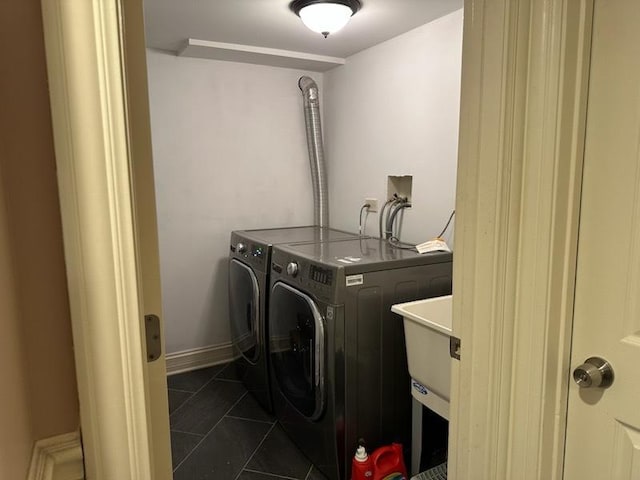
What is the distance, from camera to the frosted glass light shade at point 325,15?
76.8 inches

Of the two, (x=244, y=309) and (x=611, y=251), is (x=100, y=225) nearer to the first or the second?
(x=611, y=251)

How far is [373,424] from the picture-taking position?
1.95m

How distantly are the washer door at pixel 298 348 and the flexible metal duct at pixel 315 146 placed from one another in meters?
1.03

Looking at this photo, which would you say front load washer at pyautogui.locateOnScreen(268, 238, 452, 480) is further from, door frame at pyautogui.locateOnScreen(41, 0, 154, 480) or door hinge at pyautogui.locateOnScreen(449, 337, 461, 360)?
door frame at pyautogui.locateOnScreen(41, 0, 154, 480)

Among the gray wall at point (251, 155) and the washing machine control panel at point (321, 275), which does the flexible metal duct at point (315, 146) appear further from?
the washing machine control panel at point (321, 275)

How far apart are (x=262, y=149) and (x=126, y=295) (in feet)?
8.47

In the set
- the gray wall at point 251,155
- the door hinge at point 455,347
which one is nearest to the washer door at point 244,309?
the gray wall at point 251,155

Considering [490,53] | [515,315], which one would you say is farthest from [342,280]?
[490,53]

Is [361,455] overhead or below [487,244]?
below

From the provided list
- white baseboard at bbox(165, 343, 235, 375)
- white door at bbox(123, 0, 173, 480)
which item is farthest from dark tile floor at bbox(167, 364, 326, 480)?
white door at bbox(123, 0, 173, 480)

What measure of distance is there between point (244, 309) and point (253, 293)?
8.9 inches

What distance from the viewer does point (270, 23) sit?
A: 2287 mm

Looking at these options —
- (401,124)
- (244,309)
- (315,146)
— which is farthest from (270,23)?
(244,309)

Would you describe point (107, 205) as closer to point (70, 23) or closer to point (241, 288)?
point (70, 23)
